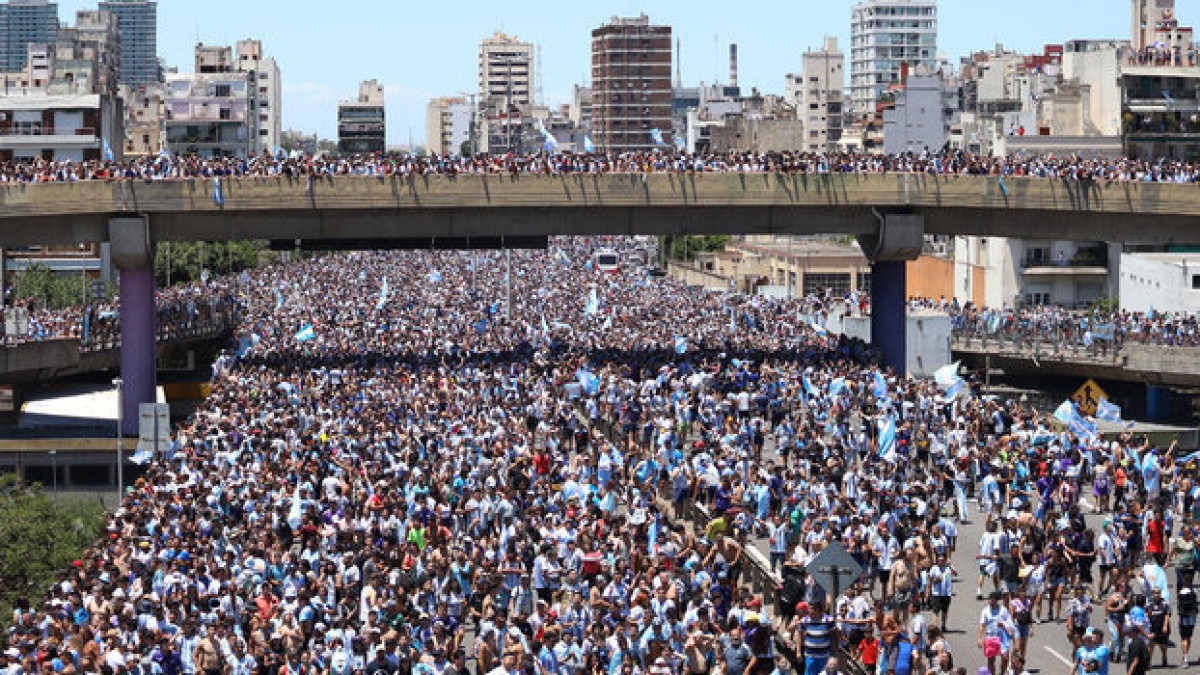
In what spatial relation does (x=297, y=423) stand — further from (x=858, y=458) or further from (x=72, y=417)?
(x=72, y=417)

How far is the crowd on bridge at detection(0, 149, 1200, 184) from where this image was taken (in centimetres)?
5666

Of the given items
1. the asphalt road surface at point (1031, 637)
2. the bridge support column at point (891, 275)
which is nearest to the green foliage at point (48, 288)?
the bridge support column at point (891, 275)

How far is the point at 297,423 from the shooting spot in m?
41.5

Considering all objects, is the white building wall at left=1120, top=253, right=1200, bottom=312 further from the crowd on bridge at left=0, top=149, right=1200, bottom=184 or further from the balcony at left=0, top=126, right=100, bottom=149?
the balcony at left=0, top=126, right=100, bottom=149

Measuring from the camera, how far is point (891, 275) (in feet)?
194

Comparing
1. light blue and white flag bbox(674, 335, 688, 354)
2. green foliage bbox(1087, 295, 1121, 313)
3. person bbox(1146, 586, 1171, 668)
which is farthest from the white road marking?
green foliage bbox(1087, 295, 1121, 313)

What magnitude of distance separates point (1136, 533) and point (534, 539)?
8.29 m

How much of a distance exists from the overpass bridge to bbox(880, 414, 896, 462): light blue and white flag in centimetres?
2104

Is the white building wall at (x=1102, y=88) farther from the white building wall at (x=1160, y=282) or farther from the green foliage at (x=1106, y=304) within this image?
the white building wall at (x=1160, y=282)

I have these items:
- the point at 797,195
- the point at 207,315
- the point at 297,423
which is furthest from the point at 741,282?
the point at 297,423

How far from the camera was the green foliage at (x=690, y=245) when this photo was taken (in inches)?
5792

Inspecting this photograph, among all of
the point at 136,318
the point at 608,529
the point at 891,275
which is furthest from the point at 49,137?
the point at 608,529

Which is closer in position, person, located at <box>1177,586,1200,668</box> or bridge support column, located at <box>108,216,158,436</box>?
person, located at <box>1177,586,1200,668</box>

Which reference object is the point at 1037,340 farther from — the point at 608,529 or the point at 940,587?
the point at 940,587
